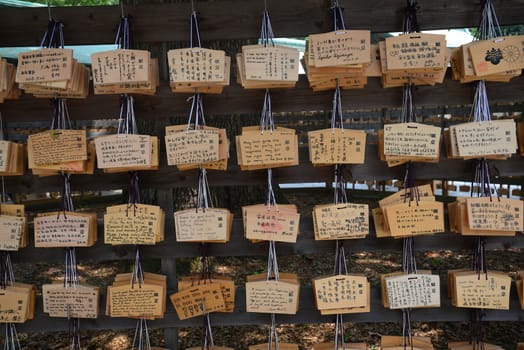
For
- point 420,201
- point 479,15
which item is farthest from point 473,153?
point 479,15

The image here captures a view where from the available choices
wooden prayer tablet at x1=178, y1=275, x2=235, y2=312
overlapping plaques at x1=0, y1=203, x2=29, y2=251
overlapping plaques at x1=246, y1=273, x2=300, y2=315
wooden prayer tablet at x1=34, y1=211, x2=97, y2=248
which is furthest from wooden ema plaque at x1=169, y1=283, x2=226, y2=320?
overlapping plaques at x1=0, y1=203, x2=29, y2=251

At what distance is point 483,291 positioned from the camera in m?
1.90

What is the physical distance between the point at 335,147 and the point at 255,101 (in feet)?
1.48

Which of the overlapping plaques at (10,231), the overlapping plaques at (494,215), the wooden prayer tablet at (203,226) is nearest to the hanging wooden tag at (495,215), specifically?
the overlapping plaques at (494,215)

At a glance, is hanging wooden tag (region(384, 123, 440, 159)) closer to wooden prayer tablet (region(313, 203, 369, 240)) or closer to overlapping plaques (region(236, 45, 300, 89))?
wooden prayer tablet (region(313, 203, 369, 240))

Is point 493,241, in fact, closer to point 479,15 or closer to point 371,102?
point 371,102

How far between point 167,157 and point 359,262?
2575 millimetres

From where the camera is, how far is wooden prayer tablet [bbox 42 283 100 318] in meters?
1.98

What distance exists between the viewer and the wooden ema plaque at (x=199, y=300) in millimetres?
1980

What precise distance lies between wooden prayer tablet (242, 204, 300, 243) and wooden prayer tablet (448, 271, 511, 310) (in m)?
0.80

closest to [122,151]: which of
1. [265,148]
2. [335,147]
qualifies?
[265,148]

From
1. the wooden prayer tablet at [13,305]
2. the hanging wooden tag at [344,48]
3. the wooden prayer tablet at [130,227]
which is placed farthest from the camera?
the wooden prayer tablet at [13,305]

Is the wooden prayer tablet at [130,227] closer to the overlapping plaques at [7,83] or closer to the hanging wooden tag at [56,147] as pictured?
the hanging wooden tag at [56,147]

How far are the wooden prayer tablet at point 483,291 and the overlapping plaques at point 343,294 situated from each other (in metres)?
0.43
